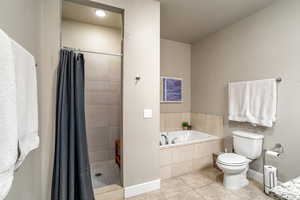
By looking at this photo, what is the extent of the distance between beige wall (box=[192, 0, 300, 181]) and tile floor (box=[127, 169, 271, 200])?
49cm

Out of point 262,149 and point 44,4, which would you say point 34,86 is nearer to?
point 44,4

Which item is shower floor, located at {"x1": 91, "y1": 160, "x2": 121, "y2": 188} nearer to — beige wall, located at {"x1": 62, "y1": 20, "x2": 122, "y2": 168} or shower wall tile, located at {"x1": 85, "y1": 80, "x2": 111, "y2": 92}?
beige wall, located at {"x1": 62, "y1": 20, "x2": 122, "y2": 168}

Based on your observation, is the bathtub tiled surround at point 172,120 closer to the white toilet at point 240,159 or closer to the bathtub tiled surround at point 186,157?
the bathtub tiled surround at point 186,157

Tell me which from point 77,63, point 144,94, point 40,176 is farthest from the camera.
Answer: point 144,94

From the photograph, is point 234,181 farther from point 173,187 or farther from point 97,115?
point 97,115

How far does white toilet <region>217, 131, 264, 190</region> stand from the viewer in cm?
194

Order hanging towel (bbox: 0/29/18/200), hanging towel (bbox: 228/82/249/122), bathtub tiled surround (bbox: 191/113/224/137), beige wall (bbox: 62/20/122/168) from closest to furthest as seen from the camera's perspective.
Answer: hanging towel (bbox: 0/29/18/200) < hanging towel (bbox: 228/82/249/122) < beige wall (bbox: 62/20/122/168) < bathtub tiled surround (bbox: 191/113/224/137)

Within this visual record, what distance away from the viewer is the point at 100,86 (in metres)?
2.81

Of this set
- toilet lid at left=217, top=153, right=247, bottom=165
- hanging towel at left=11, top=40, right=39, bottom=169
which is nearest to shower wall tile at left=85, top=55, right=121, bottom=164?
hanging towel at left=11, top=40, right=39, bottom=169

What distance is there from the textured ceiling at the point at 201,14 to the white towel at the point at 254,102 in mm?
1117

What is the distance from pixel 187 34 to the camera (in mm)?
3035

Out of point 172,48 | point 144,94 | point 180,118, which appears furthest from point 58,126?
point 172,48

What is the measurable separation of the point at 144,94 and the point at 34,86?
3.93 feet

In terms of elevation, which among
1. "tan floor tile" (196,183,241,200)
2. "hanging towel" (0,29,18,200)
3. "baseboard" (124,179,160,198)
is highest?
"hanging towel" (0,29,18,200)
